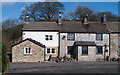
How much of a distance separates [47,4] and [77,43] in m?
17.8

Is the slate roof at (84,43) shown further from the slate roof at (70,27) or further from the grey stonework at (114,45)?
the grey stonework at (114,45)

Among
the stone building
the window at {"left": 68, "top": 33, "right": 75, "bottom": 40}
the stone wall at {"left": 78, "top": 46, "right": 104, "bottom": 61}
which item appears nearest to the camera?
the stone wall at {"left": 78, "top": 46, "right": 104, "bottom": 61}

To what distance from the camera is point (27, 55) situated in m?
25.5

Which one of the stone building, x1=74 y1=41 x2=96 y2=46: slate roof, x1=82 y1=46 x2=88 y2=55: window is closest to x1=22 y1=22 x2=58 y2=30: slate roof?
x1=74 y1=41 x2=96 y2=46: slate roof

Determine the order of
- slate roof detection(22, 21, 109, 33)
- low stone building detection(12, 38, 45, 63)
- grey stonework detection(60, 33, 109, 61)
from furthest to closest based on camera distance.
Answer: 1. slate roof detection(22, 21, 109, 33)
2. grey stonework detection(60, 33, 109, 61)
3. low stone building detection(12, 38, 45, 63)

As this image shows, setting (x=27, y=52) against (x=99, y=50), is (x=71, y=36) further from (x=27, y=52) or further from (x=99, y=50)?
(x=27, y=52)

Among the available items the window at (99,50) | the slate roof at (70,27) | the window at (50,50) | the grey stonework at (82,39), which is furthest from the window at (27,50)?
the window at (99,50)

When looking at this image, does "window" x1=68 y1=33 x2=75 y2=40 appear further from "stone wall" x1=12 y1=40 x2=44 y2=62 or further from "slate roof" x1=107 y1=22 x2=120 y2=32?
"slate roof" x1=107 y1=22 x2=120 y2=32

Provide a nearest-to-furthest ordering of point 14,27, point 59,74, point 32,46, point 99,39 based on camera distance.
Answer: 1. point 59,74
2. point 32,46
3. point 99,39
4. point 14,27

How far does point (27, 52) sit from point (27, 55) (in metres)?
0.48

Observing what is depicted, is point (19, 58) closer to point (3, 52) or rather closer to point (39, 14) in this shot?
point (3, 52)

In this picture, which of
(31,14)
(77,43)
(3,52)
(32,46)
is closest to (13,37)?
(31,14)

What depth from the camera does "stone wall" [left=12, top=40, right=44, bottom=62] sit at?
2536 centimetres

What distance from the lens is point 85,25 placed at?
102 feet
